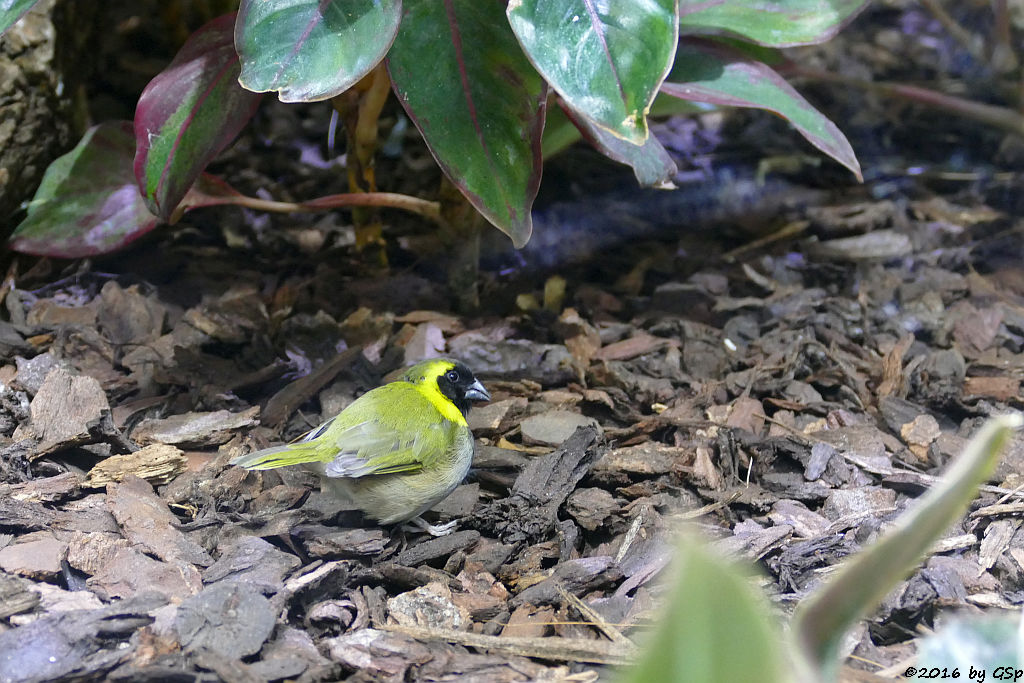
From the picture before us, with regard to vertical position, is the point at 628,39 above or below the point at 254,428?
above

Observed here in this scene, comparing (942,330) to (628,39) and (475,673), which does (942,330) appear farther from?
(475,673)

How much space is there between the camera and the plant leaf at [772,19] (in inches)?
145

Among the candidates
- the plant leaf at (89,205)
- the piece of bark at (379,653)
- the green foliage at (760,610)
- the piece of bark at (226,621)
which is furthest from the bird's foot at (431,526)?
the green foliage at (760,610)

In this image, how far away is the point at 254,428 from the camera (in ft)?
10.8

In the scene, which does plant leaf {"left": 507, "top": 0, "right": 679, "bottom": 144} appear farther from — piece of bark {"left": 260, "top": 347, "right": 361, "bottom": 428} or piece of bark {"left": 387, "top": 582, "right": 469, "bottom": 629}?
piece of bark {"left": 260, "top": 347, "right": 361, "bottom": 428}

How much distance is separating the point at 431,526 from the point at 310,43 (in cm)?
169

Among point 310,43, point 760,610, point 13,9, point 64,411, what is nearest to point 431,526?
point 64,411

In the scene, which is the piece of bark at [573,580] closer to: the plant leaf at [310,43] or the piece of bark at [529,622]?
the piece of bark at [529,622]

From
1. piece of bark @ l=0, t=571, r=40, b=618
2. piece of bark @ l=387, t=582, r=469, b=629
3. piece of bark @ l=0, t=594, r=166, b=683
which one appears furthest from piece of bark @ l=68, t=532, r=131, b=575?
piece of bark @ l=387, t=582, r=469, b=629

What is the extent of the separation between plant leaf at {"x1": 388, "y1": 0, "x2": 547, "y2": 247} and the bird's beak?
2.15 ft

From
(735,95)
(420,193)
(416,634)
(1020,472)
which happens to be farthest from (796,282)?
(416,634)

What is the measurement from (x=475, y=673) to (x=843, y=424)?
196 cm

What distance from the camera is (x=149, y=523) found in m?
2.62

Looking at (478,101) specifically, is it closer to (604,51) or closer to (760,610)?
(604,51)
